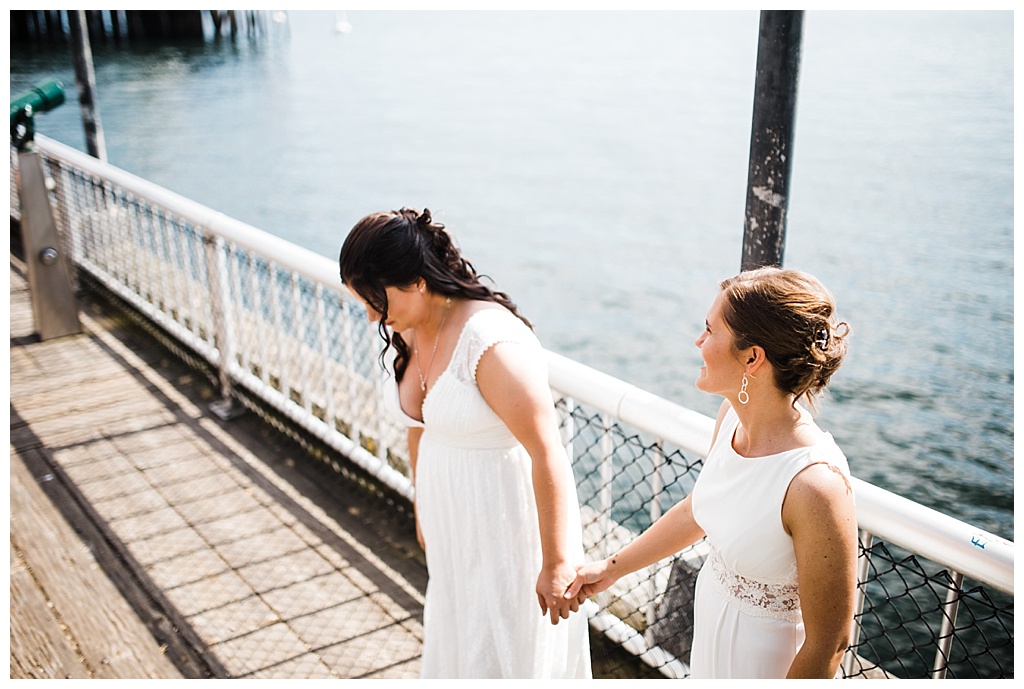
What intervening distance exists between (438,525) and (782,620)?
88 cm

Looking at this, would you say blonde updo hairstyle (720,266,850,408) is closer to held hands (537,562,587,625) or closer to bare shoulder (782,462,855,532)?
bare shoulder (782,462,855,532)

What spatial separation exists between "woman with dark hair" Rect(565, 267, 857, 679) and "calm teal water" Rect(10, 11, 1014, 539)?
19.8ft

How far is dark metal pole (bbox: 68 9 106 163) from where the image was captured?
29.3 ft

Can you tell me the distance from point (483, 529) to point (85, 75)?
9330 millimetres

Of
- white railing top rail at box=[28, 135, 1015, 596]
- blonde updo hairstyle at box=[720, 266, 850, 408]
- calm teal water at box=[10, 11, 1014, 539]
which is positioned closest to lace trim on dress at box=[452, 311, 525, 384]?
white railing top rail at box=[28, 135, 1015, 596]

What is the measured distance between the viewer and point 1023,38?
5.98ft

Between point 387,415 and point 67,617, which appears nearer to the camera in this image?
point 67,617

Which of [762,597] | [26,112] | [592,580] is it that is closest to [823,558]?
[762,597]

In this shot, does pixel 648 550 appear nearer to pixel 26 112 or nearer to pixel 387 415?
pixel 387 415

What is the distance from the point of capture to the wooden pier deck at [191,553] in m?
2.76

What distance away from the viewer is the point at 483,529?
2.12 metres

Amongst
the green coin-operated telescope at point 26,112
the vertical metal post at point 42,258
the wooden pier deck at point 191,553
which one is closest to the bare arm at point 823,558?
the wooden pier deck at point 191,553

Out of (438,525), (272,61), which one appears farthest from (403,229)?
(272,61)

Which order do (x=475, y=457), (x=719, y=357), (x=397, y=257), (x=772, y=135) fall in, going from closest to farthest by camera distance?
(x=719, y=357), (x=397, y=257), (x=475, y=457), (x=772, y=135)
